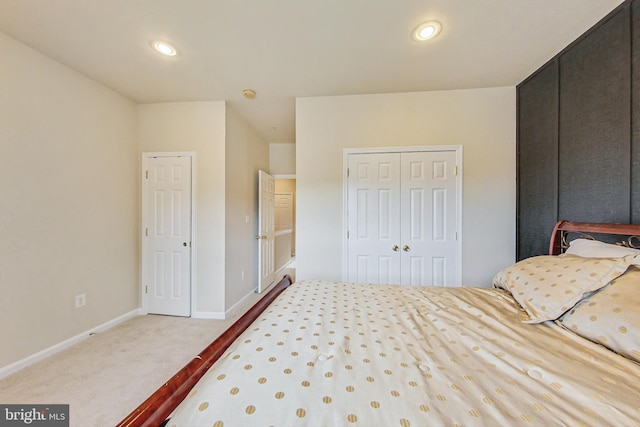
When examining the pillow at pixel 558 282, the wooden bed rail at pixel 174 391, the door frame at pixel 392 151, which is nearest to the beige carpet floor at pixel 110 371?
the wooden bed rail at pixel 174 391

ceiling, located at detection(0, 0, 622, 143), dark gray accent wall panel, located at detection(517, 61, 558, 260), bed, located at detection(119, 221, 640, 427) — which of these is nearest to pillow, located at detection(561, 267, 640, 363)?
bed, located at detection(119, 221, 640, 427)

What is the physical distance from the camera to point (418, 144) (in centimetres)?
255

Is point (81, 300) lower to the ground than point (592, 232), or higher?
lower

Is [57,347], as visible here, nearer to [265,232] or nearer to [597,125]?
[265,232]

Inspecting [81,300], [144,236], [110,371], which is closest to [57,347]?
[81,300]

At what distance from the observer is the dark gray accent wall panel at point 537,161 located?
2.01m

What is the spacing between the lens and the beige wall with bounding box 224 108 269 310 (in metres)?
2.96

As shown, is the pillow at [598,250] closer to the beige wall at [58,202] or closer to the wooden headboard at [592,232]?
the wooden headboard at [592,232]

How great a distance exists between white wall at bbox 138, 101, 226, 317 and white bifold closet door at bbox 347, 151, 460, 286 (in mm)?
1643

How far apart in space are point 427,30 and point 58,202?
11.7ft

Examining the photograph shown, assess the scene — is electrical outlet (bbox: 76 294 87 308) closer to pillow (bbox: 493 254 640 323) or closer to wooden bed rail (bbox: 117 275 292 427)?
wooden bed rail (bbox: 117 275 292 427)

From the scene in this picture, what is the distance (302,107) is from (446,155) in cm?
175

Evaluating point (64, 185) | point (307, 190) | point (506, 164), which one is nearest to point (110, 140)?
point (64, 185)

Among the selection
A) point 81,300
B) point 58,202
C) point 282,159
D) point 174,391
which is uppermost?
point 282,159
